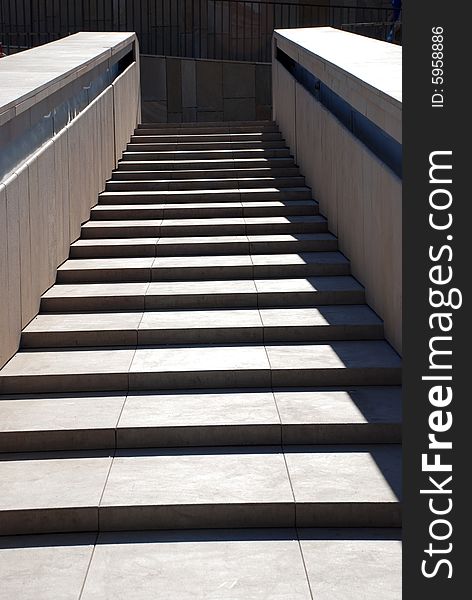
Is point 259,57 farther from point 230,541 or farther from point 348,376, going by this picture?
point 230,541

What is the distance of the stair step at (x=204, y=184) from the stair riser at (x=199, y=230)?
164 cm

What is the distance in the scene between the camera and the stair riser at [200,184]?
38.8ft

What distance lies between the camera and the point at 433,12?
452 centimetres

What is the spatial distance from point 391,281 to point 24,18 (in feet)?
60.5

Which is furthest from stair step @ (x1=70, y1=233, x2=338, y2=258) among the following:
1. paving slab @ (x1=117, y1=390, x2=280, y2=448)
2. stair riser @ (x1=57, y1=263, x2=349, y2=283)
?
paving slab @ (x1=117, y1=390, x2=280, y2=448)

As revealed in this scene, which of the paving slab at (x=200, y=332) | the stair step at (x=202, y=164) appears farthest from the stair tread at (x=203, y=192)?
the paving slab at (x=200, y=332)

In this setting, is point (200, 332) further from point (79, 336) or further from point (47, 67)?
point (47, 67)

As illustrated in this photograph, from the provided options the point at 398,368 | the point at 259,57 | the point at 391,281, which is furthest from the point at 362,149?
the point at 259,57

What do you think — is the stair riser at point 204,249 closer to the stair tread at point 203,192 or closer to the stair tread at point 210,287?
the stair tread at point 210,287

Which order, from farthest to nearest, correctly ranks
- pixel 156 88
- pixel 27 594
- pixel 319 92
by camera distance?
pixel 156 88, pixel 319 92, pixel 27 594

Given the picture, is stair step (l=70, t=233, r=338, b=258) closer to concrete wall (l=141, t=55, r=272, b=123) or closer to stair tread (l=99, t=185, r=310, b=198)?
stair tread (l=99, t=185, r=310, b=198)

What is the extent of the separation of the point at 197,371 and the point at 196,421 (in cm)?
68

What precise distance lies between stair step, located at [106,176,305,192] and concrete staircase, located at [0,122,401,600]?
95 centimetres

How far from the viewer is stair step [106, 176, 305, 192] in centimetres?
1182
